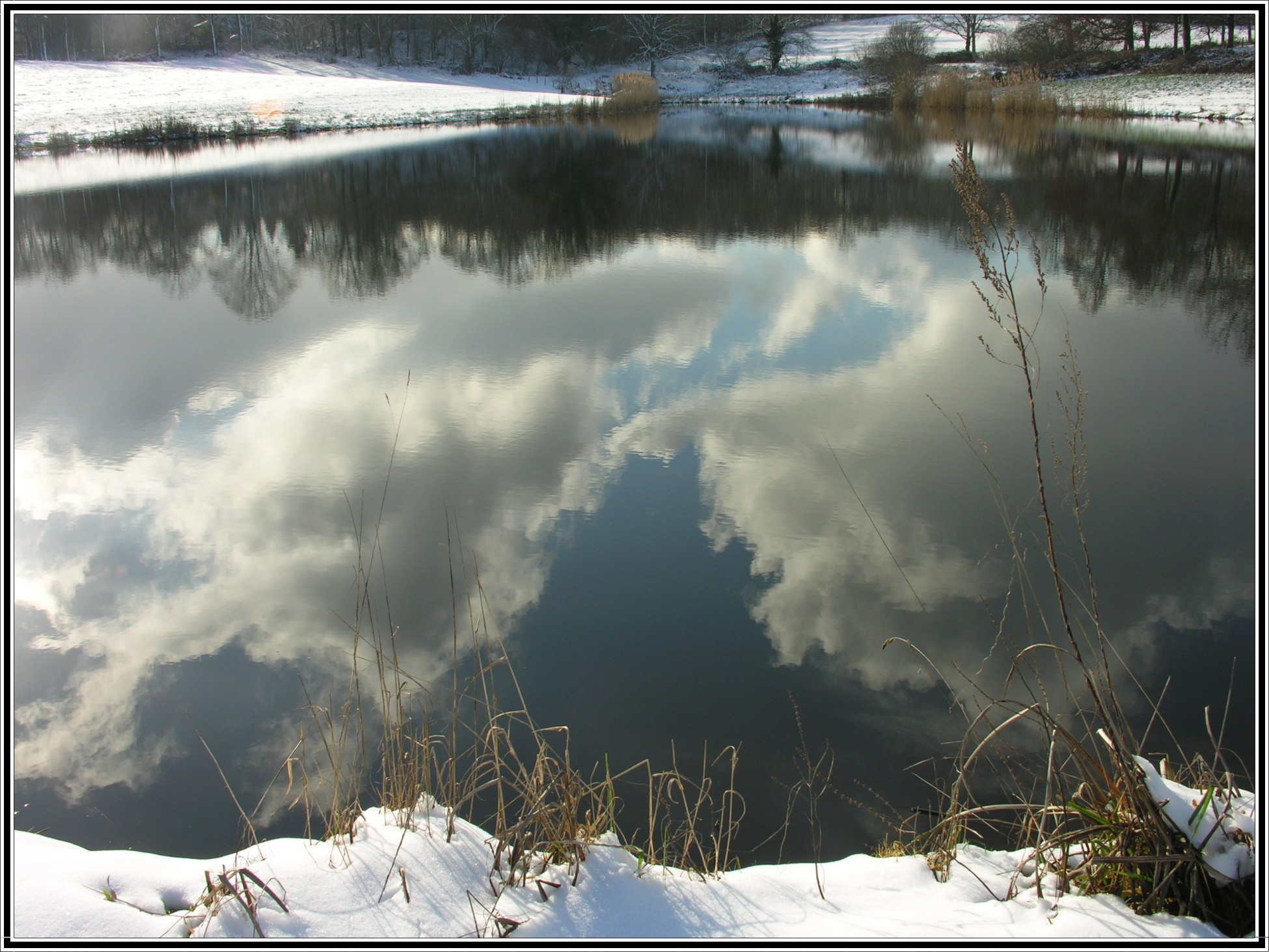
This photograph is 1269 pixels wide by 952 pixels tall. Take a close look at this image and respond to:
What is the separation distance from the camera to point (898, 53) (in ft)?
84.8

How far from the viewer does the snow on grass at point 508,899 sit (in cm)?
138

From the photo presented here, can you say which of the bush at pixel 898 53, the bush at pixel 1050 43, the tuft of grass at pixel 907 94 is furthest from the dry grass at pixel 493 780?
the bush at pixel 1050 43

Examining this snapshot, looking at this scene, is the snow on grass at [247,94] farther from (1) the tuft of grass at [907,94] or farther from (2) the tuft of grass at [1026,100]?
(2) the tuft of grass at [1026,100]

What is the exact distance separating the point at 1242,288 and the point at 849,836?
555cm

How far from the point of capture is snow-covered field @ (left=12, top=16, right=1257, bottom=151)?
53.0 ft

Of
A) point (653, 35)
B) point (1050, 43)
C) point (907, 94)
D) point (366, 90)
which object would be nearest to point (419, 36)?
point (653, 35)

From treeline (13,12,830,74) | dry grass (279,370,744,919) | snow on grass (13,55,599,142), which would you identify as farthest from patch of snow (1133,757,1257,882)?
treeline (13,12,830,74)

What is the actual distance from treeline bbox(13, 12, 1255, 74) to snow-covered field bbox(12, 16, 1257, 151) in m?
0.99

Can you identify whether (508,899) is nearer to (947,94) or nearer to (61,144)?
(61,144)

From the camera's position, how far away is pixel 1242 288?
18.7ft

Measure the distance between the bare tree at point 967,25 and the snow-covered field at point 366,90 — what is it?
1.55ft

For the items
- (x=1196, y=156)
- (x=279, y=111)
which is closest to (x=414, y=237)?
(x=1196, y=156)

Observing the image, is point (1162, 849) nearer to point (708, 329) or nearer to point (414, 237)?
point (708, 329)

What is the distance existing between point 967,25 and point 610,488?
34794 millimetres
